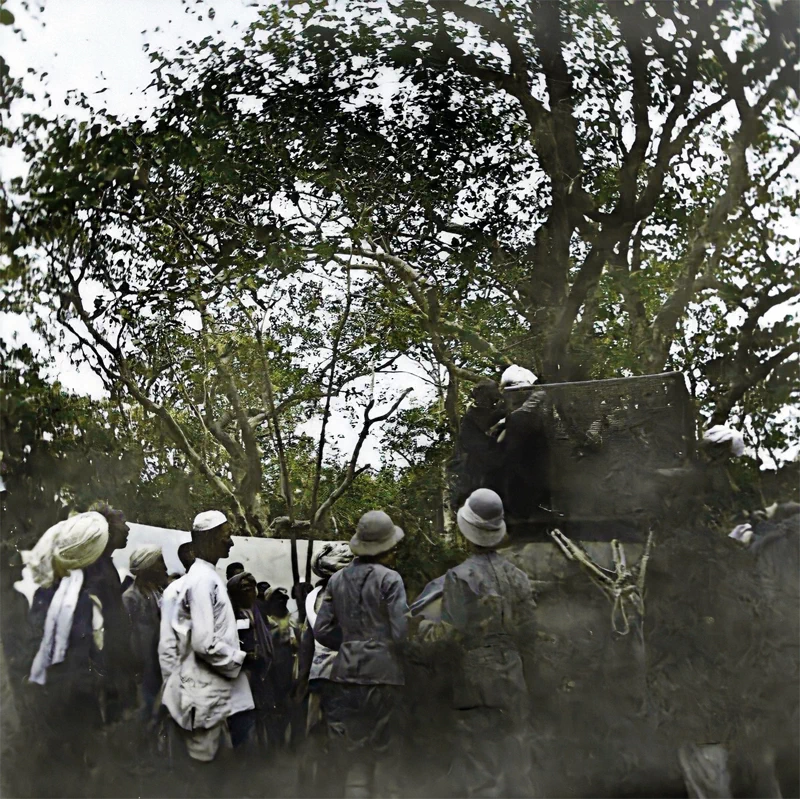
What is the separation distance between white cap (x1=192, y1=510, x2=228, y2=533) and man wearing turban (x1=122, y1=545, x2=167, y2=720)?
0.63ft

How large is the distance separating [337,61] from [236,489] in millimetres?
1996

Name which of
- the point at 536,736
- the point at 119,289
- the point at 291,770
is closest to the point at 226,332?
the point at 119,289

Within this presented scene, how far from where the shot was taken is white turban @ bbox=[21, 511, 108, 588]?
4293mm

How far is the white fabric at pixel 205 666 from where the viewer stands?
4082 mm

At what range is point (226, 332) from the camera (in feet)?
14.2

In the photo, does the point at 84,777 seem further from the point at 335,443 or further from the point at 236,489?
the point at 335,443

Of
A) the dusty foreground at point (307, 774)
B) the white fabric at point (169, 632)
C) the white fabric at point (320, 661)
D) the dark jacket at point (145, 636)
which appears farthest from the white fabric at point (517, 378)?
the dark jacket at point (145, 636)

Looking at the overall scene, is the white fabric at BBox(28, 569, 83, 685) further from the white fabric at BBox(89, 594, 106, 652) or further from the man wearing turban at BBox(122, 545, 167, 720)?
the man wearing turban at BBox(122, 545, 167, 720)

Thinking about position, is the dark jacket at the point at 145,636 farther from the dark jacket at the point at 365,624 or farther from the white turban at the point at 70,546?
the dark jacket at the point at 365,624

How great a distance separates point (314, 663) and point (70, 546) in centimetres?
119

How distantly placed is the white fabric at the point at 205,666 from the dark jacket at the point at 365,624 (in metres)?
0.37

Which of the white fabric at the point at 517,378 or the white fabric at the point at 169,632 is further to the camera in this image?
the white fabric at the point at 517,378

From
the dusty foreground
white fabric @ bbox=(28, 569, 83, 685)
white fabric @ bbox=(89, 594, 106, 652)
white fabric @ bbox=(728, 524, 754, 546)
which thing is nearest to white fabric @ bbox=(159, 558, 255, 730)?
the dusty foreground

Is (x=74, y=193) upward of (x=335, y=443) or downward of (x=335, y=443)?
upward
